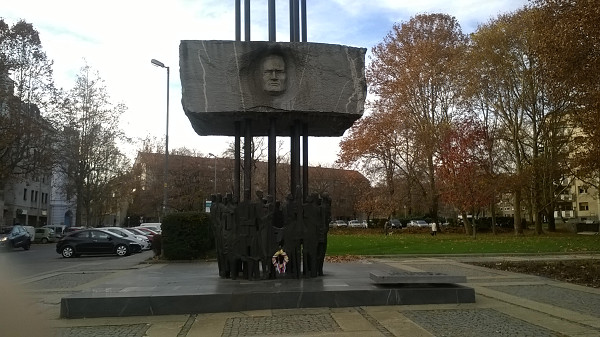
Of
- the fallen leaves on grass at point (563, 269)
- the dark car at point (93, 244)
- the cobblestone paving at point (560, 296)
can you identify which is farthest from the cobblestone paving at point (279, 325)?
the dark car at point (93, 244)

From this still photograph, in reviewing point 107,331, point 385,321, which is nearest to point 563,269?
point 385,321

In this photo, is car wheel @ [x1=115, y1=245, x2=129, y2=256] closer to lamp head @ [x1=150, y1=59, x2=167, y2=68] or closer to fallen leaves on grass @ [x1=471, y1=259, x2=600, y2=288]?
lamp head @ [x1=150, y1=59, x2=167, y2=68]

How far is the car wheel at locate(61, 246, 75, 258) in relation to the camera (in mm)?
27766

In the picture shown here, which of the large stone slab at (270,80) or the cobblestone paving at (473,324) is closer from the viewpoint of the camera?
the cobblestone paving at (473,324)

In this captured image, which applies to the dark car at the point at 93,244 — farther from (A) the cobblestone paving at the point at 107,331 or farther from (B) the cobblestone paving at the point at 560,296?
(B) the cobblestone paving at the point at 560,296

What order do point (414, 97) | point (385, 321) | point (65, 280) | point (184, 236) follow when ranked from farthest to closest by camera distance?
point (414, 97) → point (184, 236) → point (65, 280) → point (385, 321)

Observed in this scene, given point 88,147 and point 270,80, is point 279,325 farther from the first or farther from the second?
point 88,147

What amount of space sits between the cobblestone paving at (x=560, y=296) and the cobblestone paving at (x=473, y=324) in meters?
1.76

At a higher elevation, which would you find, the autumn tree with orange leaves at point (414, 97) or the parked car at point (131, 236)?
the autumn tree with orange leaves at point (414, 97)

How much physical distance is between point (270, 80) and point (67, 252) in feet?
69.5

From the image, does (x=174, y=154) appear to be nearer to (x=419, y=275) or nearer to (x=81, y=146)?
(x=81, y=146)

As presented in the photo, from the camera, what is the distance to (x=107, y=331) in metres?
7.70

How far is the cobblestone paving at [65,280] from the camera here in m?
13.9

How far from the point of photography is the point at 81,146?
4684 cm
